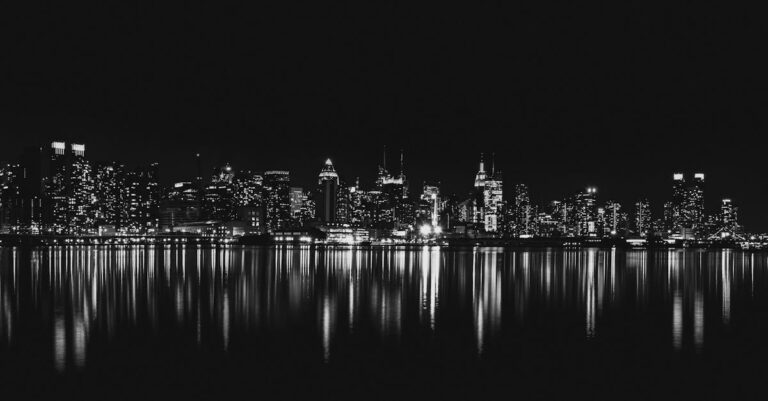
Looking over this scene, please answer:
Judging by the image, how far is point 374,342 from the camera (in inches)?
774

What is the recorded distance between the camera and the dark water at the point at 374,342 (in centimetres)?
1466

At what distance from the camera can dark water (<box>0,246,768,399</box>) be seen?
577 inches

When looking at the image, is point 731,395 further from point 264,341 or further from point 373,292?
point 373,292

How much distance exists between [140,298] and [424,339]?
14.2 metres

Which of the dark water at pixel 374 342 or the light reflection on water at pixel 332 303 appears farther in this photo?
the light reflection on water at pixel 332 303

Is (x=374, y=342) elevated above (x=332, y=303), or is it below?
above

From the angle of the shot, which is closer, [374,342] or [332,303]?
[374,342]

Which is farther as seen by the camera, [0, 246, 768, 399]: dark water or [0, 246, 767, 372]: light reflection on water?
[0, 246, 767, 372]: light reflection on water

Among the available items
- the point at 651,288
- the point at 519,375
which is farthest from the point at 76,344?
the point at 651,288

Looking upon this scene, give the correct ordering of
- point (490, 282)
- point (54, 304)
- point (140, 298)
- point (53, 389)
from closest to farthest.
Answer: point (53, 389)
point (54, 304)
point (140, 298)
point (490, 282)

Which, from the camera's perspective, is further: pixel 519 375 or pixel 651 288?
pixel 651 288

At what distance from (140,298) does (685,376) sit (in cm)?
2091

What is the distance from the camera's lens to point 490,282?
41719 millimetres

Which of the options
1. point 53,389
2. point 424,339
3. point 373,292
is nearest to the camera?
point 53,389
